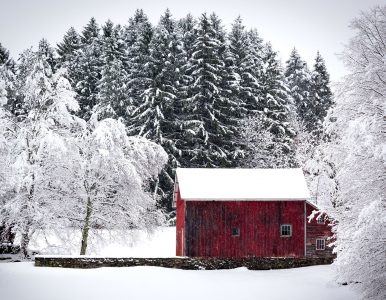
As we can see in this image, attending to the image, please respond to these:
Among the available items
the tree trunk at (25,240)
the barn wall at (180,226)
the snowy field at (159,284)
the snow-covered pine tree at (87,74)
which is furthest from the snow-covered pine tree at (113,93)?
the snowy field at (159,284)

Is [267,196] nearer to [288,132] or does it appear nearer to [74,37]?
[288,132]

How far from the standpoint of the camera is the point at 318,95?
181 ft

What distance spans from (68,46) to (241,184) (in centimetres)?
3273

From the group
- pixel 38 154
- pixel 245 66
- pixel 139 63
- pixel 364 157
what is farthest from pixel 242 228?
pixel 245 66

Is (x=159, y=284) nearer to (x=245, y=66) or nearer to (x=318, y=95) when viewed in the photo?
(x=245, y=66)

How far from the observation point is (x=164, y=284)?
72.2ft

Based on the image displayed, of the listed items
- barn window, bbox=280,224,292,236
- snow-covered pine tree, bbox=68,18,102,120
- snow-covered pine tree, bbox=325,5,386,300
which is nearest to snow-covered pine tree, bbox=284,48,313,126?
snow-covered pine tree, bbox=68,18,102,120

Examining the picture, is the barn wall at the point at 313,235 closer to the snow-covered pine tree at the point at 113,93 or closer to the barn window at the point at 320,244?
the barn window at the point at 320,244

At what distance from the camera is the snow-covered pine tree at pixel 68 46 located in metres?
52.0

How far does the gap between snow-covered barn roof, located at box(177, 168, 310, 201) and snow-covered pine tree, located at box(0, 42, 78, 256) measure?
784 centimetres

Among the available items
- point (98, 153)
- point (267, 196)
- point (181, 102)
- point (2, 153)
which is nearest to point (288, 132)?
point (181, 102)

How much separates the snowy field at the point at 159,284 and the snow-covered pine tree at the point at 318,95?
31769mm

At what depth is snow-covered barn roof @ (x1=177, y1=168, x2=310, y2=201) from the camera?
92.5 ft

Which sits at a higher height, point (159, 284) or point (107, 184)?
point (107, 184)
